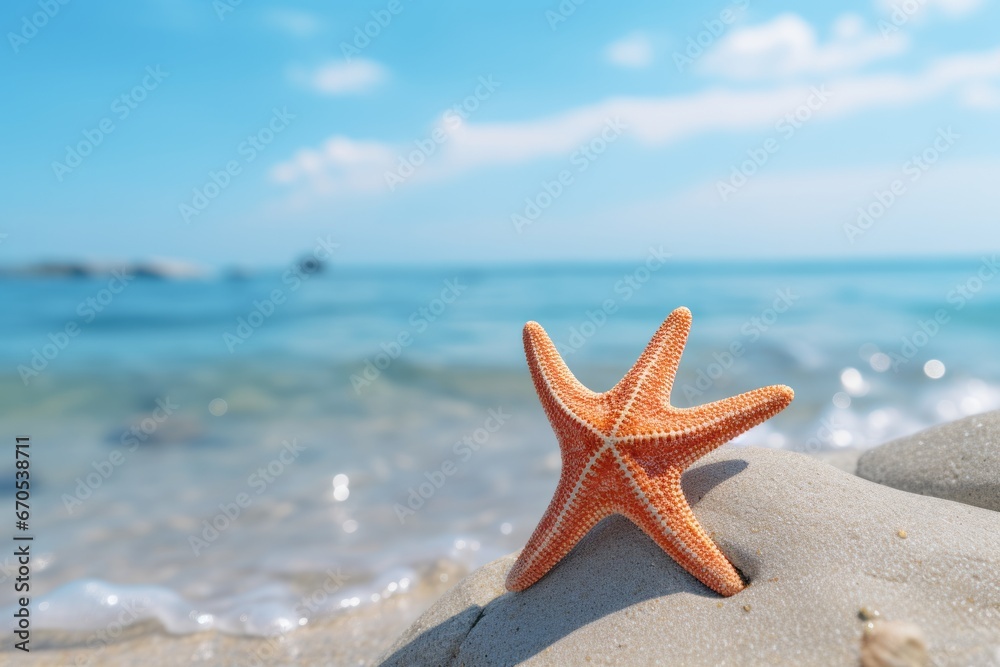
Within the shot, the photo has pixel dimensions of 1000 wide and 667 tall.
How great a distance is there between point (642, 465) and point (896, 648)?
3.61 feet

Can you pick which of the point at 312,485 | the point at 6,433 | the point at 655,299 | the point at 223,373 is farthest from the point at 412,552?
the point at 655,299

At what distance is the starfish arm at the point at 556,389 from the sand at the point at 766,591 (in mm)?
614

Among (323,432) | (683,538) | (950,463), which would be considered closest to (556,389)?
(683,538)

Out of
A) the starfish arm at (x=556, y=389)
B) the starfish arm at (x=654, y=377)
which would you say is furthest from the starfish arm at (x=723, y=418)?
the starfish arm at (x=556, y=389)

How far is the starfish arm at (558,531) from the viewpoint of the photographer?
9.16ft

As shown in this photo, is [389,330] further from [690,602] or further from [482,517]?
[690,602]

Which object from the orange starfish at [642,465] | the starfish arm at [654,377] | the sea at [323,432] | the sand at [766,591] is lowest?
the sea at [323,432]

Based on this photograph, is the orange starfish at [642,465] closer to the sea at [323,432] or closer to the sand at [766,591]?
the sand at [766,591]

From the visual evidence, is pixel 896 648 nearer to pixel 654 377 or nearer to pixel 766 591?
pixel 766 591

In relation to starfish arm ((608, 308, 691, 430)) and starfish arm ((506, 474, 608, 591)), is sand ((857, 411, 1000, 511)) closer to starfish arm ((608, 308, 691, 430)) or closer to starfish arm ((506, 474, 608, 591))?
starfish arm ((608, 308, 691, 430))

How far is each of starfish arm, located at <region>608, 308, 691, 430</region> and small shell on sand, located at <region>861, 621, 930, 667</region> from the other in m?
1.15

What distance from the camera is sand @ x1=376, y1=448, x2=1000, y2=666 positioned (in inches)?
93.9

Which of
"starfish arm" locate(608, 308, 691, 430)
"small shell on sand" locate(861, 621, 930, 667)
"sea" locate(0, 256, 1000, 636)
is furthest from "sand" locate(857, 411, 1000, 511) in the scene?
"sea" locate(0, 256, 1000, 636)

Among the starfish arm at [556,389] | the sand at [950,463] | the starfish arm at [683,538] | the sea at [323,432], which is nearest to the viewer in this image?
the starfish arm at [683,538]
